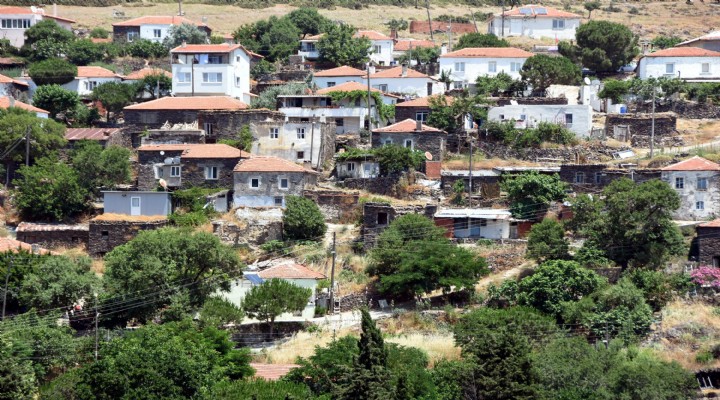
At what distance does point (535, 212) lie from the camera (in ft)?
235

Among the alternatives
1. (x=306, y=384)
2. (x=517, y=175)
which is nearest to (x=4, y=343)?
(x=306, y=384)

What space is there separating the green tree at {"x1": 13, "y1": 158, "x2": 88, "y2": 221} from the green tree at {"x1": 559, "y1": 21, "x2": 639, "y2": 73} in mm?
37006

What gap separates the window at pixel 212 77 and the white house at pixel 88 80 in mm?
6903

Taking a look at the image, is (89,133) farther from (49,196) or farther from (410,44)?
(410,44)

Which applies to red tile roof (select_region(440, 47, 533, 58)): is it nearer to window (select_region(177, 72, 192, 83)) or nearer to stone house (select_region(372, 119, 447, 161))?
stone house (select_region(372, 119, 447, 161))

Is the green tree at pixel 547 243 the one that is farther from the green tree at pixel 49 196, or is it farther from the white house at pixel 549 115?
the green tree at pixel 49 196

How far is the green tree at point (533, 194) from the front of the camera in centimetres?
7169

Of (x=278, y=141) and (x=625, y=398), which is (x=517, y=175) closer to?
(x=278, y=141)

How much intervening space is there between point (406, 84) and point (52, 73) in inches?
857

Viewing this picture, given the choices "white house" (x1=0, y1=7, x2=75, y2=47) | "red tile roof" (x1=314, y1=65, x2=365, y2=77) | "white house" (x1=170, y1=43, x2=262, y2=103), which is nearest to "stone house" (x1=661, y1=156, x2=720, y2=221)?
"red tile roof" (x1=314, y1=65, x2=365, y2=77)

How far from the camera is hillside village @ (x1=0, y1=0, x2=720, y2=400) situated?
57.1 m

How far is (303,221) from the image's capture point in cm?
7119

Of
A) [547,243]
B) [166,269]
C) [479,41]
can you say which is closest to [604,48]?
[479,41]

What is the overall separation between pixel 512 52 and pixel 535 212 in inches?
941
